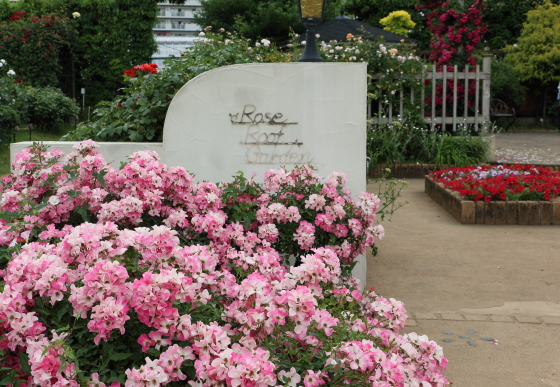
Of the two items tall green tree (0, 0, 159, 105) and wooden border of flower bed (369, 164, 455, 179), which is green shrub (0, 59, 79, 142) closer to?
tall green tree (0, 0, 159, 105)

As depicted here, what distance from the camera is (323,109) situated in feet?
12.9

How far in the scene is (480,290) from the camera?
412 cm

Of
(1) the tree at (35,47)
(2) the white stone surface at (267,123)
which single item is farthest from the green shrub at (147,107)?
(1) the tree at (35,47)

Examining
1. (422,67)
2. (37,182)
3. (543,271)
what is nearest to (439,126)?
(422,67)

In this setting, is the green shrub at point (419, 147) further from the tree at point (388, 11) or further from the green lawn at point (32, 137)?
the tree at point (388, 11)

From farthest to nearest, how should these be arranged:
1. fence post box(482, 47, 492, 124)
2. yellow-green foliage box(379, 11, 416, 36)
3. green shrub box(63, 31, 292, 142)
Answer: yellow-green foliage box(379, 11, 416, 36), fence post box(482, 47, 492, 124), green shrub box(63, 31, 292, 142)

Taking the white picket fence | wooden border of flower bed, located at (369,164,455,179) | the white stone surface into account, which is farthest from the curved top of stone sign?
the white picket fence

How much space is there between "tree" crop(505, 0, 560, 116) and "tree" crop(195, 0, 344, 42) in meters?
8.43

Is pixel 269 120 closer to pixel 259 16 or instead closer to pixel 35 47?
pixel 35 47

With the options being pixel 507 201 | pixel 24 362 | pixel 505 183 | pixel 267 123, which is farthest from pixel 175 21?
pixel 24 362

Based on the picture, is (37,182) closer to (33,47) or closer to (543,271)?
(543,271)

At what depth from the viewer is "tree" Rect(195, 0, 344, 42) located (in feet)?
84.7

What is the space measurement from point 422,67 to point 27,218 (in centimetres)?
963

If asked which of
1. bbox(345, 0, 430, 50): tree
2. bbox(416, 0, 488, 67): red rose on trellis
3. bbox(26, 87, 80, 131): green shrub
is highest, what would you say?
bbox(345, 0, 430, 50): tree
